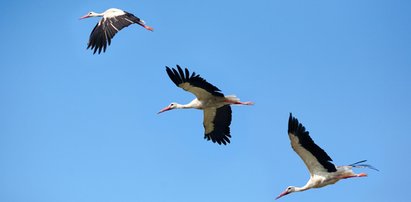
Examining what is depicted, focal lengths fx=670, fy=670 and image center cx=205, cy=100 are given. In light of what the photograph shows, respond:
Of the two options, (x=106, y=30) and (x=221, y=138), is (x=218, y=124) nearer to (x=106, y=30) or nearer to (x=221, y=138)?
(x=221, y=138)

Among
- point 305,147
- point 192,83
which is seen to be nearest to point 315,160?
point 305,147

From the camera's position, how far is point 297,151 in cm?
1247

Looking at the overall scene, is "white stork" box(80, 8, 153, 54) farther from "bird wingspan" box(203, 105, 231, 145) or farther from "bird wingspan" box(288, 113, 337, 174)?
"bird wingspan" box(288, 113, 337, 174)

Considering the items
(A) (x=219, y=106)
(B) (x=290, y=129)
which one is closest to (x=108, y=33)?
(A) (x=219, y=106)

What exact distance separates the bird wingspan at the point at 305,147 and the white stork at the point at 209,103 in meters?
2.22

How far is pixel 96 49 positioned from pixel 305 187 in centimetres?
556

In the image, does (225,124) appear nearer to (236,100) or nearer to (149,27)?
(236,100)

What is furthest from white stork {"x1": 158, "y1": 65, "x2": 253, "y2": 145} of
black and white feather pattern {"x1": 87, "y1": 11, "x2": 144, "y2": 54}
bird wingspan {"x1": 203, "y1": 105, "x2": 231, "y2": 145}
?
black and white feather pattern {"x1": 87, "y1": 11, "x2": 144, "y2": 54}

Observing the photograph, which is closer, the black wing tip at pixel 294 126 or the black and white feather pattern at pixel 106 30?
the black wing tip at pixel 294 126

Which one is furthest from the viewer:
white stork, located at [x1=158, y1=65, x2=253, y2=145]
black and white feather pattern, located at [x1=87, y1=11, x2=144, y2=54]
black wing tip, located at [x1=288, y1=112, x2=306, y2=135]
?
black and white feather pattern, located at [x1=87, y1=11, x2=144, y2=54]

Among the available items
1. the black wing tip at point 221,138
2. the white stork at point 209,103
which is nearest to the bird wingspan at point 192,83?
the white stork at point 209,103

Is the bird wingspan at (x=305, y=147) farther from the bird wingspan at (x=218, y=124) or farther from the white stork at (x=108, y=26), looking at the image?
the white stork at (x=108, y=26)

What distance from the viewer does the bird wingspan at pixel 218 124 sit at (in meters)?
15.5

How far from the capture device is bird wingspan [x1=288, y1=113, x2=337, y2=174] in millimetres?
12180
